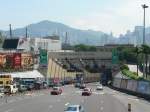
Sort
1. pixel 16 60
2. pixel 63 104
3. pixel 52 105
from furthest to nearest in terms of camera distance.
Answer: pixel 16 60, pixel 63 104, pixel 52 105

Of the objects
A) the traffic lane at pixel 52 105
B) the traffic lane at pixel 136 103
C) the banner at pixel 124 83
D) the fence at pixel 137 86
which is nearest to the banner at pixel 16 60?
the banner at pixel 124 83

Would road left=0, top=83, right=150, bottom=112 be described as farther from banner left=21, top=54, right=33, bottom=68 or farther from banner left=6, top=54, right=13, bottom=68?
banner left=21, top=54, right=33, bottom=68

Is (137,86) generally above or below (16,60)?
below

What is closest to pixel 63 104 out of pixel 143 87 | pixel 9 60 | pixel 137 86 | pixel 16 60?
pixel 143 87

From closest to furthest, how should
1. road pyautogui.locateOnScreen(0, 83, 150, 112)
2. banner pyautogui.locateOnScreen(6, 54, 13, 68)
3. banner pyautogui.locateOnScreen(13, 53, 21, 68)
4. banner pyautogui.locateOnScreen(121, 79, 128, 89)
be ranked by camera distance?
road pyautogui.locateOnScreen(0, 83, 150, 112) → banner pyautogui.locateOnScreen(121, 79, 128, 89) → banner pyautogui.locateOnScreen(6, 54, 13, 68) → banner pyautogui.locateOnScreen(13, 53, 21, 68)

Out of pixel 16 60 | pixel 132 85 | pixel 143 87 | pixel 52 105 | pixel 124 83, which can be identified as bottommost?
pixel 124 83

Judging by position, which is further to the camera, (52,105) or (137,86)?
(137,86)

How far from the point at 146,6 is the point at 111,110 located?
160 ft

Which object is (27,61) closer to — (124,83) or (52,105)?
(124,83)

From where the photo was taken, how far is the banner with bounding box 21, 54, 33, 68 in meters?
141

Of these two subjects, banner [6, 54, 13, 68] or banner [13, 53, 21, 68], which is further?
banner [13, 53, 21, 68]

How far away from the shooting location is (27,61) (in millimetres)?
144125

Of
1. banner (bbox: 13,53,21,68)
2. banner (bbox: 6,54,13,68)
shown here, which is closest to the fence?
banner (bbox: 6,54,13,68)

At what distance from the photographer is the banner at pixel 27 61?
141000mm
